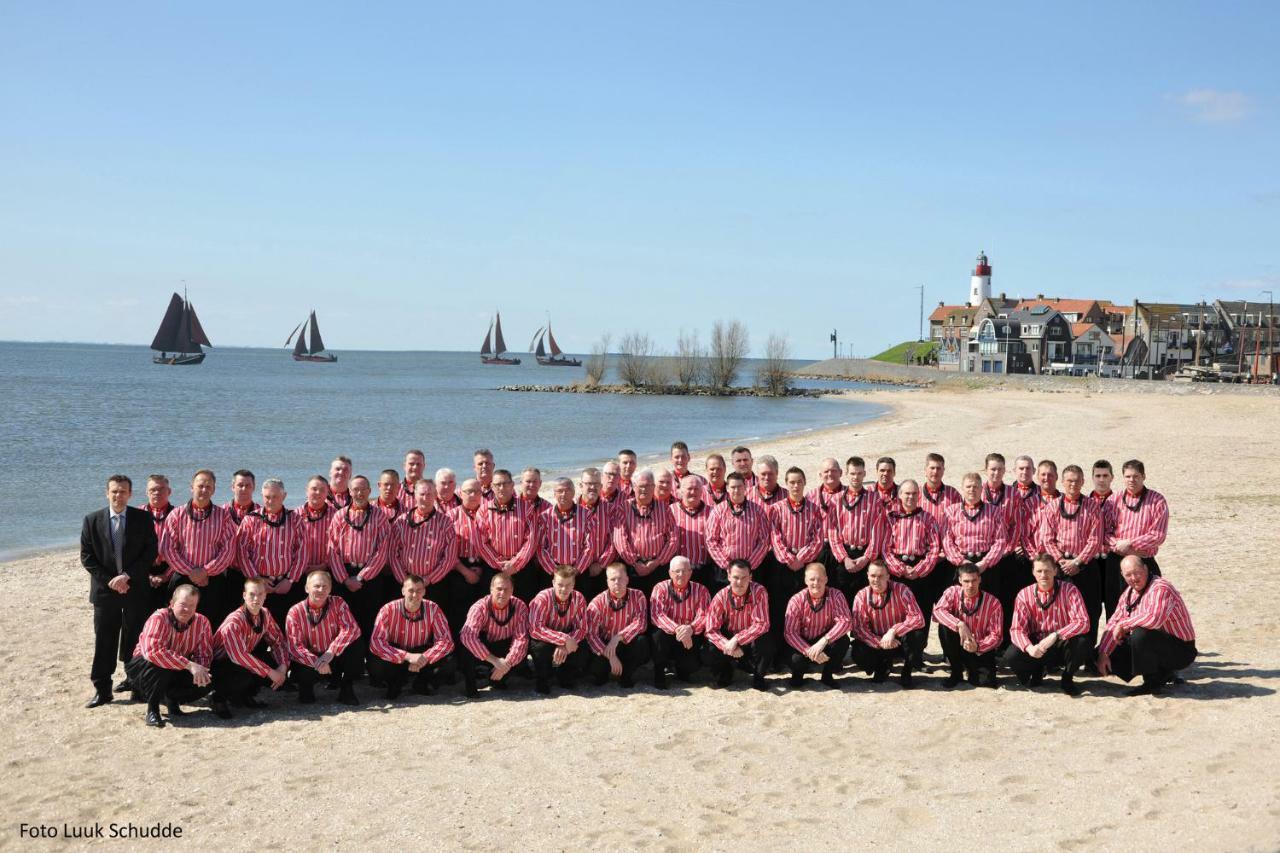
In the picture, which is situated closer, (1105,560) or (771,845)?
(771,845)

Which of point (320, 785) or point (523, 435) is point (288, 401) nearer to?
point (523, 435)

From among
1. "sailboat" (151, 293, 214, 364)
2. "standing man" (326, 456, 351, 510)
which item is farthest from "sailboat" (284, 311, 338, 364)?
"standing man" (326, 456, 351, 510)

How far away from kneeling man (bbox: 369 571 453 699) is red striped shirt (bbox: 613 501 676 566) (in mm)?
1672

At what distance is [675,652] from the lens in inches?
338

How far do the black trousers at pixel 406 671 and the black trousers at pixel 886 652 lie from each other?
3.29 meters

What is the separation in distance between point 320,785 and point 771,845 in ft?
9.26

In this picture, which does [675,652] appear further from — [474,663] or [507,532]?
[507,532]

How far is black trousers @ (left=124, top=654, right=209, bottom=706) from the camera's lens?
766 cm

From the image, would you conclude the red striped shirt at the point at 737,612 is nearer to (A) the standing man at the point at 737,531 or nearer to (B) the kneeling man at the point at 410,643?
(A) the standing man at the point at 737,531

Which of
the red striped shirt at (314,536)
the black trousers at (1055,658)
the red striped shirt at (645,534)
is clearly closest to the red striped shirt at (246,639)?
the red striped shirt at (314,536)

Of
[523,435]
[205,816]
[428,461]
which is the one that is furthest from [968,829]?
[523,435]

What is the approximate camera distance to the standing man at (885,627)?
27.8 ft

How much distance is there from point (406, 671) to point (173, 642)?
5.64ft

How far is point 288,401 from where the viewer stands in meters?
67.9
